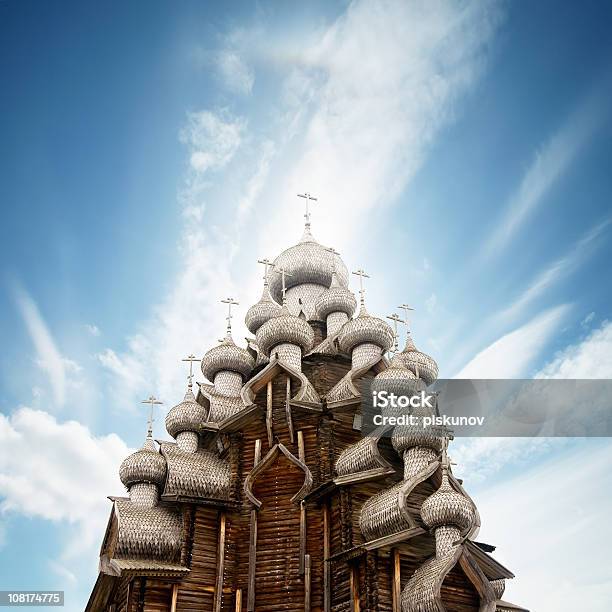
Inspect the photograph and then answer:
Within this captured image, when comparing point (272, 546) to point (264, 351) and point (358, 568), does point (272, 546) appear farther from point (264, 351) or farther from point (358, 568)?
point (264, 351)

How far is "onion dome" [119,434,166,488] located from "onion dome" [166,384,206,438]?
95cm

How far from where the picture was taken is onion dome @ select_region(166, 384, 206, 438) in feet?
53.4

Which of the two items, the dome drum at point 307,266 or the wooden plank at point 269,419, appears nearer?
the wooden plank at point 269,419

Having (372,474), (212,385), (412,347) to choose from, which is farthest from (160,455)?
(412,347)

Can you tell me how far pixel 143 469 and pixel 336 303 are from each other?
6.15m

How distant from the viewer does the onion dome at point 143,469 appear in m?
15.1

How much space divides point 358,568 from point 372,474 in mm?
1619

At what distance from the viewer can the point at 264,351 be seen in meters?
16.3

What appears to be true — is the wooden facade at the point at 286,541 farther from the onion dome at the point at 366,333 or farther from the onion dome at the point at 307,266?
the onion dome at the point at 307,266

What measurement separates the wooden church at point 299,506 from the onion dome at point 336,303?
1.59 meters

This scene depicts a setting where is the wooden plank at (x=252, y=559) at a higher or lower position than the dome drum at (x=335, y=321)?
lower

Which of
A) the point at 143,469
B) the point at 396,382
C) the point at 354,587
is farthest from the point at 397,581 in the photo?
the point at 143,469

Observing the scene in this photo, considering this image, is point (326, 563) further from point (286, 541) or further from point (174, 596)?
point (174, 596)

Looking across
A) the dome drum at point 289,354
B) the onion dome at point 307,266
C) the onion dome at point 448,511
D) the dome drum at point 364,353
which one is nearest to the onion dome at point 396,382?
the dome drum at point 364,353
